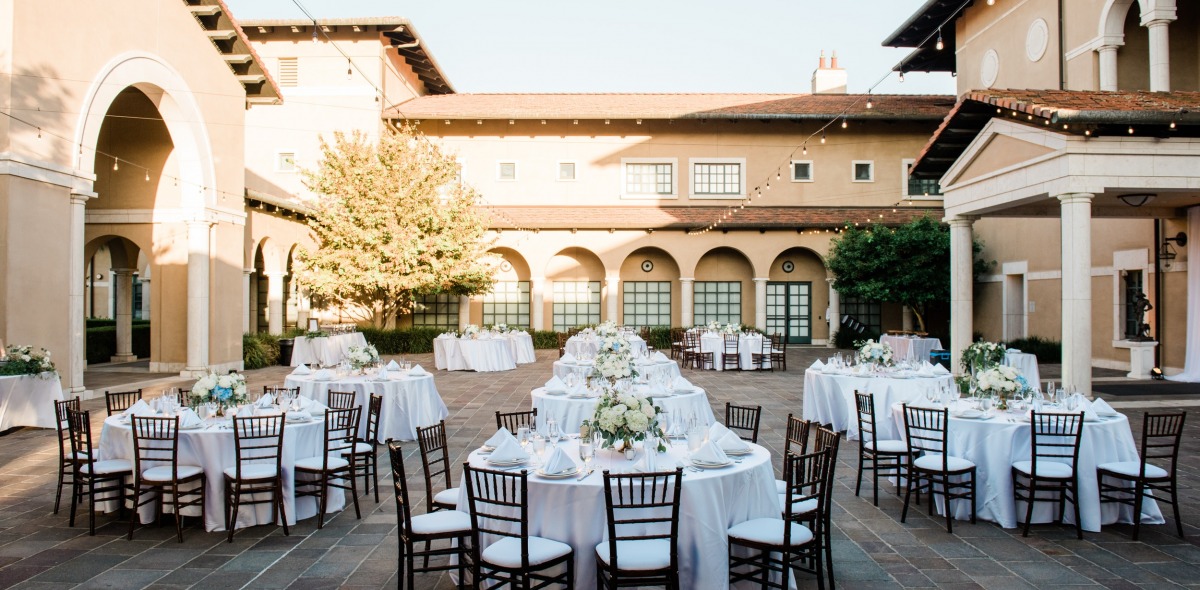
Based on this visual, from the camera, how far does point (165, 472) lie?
6.01 m

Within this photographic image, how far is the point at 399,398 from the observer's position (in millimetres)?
9938

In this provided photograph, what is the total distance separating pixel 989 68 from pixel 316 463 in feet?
72.9

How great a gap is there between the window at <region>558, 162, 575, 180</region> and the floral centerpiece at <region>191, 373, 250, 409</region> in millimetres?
20931

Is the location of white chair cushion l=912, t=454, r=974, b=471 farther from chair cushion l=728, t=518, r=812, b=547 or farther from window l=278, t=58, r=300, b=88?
window l=278, t=58, r=300, b=88

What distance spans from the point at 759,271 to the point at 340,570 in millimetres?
21940

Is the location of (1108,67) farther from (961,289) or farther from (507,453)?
(507,453)

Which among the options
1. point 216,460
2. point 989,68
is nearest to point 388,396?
point 216,460

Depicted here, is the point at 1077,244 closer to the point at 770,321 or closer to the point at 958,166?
the point at 958,166

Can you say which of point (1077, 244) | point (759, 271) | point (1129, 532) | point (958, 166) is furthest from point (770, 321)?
point (1129, 532)

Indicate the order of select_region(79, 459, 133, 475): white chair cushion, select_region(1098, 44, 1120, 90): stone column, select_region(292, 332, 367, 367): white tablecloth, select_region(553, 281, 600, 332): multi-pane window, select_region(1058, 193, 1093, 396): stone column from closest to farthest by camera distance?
select_region(79, 459, 133, 475): white chair cushion, select_region(1058, 193, 1093, 396): stone column, select_region(1098, 44, 1120, 90): stone column, select_region(292, 332, 367, 367): white tablecloth, select_region(553, 281, 600, 332): multi-pane window

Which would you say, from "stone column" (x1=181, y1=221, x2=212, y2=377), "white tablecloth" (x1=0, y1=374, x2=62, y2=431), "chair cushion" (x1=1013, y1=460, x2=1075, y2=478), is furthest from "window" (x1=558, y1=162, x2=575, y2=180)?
"chair cushion" (x1=1013, y1=460, x2=1075, y2=478)

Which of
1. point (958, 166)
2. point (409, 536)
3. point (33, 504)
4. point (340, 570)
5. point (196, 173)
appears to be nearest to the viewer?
point (409, 536)

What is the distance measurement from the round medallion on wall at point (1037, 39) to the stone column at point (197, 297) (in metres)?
20.9

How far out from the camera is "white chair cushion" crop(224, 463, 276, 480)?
19.5ft
